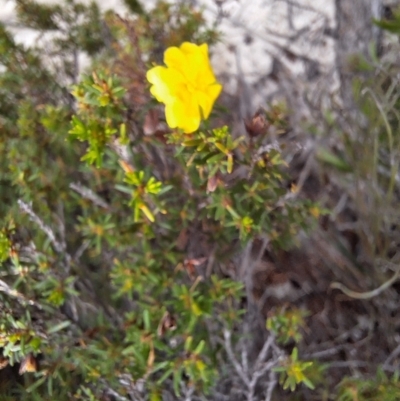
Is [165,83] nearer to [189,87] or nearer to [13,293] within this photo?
[189,87]

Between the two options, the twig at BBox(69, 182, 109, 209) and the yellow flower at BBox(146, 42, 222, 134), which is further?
the twig at BBox(69, 182, 109, 209)

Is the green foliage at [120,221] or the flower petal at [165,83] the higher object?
the flower petal at [165,83]

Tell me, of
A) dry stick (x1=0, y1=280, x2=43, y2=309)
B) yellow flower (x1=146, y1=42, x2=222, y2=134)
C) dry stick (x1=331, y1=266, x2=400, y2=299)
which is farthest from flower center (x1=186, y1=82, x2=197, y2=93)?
dry stick (x1=331, y1=266, x2=400, y2=299)

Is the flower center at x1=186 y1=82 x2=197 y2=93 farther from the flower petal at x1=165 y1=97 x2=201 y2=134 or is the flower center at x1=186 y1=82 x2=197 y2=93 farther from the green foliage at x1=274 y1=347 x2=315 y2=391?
the green foliage at x1=274 y1=347 x2=315 y2=391

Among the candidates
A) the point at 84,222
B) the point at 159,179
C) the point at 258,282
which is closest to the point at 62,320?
the point at 84,222

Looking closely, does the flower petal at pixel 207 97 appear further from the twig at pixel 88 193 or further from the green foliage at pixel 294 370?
the green foliage at pixel 294 370

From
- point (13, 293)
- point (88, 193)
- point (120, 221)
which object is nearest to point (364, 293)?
point (120, 221)

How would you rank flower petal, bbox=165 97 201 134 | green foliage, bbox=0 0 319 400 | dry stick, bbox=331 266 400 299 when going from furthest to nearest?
dry stick, bbox=331 266 400 299 < green foliage, bbox=0 0 319 400 < flower petal, bbox=165 97 201 134

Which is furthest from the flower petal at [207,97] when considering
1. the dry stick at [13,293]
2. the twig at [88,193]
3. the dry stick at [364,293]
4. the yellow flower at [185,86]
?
the dry stick at [364,293]
